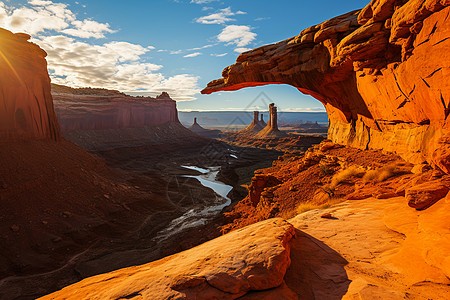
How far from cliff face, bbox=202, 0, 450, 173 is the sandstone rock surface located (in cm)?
503

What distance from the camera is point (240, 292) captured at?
294 cm

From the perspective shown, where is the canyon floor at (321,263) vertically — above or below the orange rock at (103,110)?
below

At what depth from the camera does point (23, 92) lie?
17.5 meters

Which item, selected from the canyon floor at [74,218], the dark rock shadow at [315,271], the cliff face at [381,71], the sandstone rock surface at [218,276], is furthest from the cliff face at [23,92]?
the dark rock shadow at [315,271]

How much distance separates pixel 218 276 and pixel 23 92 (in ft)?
72.4

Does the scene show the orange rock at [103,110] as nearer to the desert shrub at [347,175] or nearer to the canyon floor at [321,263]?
the desert shrub at [347,175]

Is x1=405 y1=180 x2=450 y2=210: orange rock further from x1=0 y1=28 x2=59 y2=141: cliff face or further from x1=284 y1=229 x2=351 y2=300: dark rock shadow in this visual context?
x1=0 y1=28 x2=59 y2=141: cliff face

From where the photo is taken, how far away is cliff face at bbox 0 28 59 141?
16.1 meters

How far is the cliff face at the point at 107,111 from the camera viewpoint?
45250 mm

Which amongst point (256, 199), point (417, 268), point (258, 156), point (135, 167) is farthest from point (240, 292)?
point (258, 156)

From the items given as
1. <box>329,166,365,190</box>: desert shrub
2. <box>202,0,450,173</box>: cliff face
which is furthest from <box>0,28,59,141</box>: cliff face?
<box>329,166,365,190</box>: desert shrub

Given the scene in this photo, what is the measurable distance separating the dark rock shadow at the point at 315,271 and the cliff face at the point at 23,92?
2046 centimetres

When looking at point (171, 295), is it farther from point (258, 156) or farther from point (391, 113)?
point (258, 156)

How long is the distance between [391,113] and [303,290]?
916 cm
